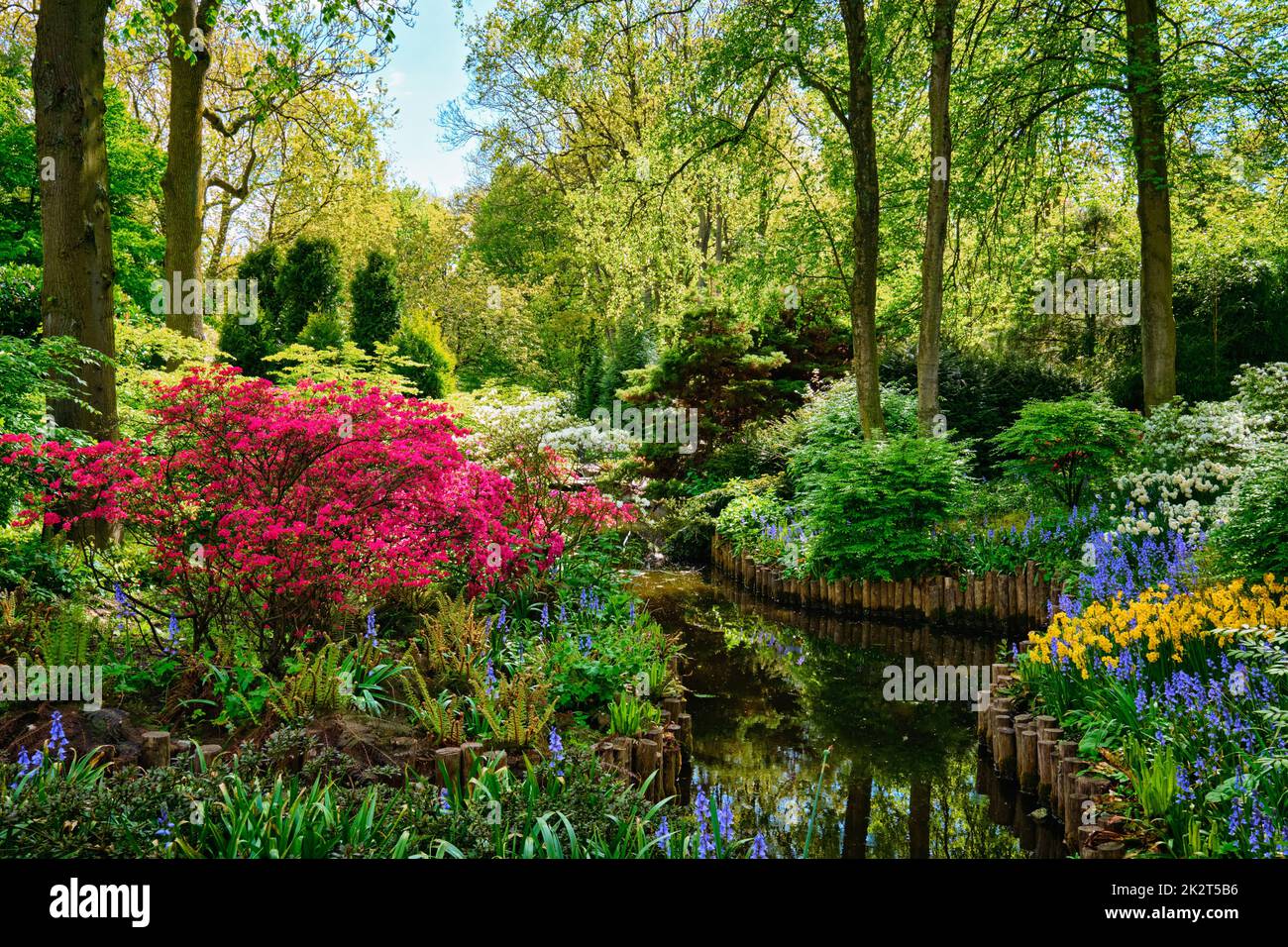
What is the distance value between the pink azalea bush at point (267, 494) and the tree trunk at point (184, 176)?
6239 mm

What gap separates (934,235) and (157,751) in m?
9.47

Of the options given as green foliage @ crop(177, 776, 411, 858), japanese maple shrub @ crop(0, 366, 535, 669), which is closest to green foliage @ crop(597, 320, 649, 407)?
japanese maple shrub @ crop(0, 366, 535, 669)

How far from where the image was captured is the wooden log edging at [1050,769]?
12.0 feet

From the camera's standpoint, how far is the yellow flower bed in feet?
13.9

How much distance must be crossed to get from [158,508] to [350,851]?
2888 mm

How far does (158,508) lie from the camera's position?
4852 mm

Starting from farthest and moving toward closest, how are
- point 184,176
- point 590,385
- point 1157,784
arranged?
point 590,385 → point 184,176 → point 1157,784

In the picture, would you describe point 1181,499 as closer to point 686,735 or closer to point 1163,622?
point 1163,622

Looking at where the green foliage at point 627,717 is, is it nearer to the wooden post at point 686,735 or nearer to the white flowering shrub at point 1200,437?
the wooden post at point 686,735

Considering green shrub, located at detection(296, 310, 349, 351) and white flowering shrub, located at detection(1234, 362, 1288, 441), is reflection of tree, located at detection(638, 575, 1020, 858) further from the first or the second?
green shrub, located at detection(296, 310, 349, 351)

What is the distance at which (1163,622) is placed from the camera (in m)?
4.37

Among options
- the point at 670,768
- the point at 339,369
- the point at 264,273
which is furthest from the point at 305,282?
the point at 670,768

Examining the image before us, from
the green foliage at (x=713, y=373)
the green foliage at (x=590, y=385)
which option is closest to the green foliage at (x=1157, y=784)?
the green foliage at (x=713, y=373)
